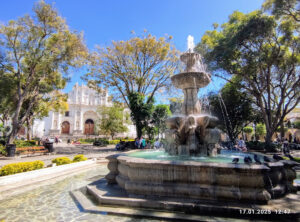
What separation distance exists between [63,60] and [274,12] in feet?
59.7

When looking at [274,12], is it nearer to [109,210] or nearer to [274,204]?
[274,204]

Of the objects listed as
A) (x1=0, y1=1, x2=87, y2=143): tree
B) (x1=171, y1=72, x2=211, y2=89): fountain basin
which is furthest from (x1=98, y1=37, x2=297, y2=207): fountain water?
(x1=0, y1=1, x2=87, y2=143): tree

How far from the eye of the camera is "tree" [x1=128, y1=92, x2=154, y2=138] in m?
19.7

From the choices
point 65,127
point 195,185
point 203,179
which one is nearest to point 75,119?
point 65,127

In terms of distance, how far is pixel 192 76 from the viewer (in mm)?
7109

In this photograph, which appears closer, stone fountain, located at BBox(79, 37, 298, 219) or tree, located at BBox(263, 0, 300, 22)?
stone fountain, located at BBox(79, 37, 298, 219)

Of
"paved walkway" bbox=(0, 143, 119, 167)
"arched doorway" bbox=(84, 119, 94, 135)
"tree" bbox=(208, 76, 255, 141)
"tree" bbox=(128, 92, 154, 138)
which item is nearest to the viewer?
"paved walkway" bbox=(0, 143, 119, 167)

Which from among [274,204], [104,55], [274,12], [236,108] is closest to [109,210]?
[274,204]

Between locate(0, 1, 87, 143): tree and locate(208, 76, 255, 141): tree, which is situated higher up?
locate(0, 1, 87, 143): tree

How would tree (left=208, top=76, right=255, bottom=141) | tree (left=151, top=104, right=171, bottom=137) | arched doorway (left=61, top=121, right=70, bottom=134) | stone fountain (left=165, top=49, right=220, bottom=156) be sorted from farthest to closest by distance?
arched doorway (left=61, top=121, right=70, bottom=134) < tree (left=151, top=104, right=171, bottom=137) < tree (left=208, top=76, right=255, bottom=141) < stone fountain (left=165, top=49, right=220, bottom=156)

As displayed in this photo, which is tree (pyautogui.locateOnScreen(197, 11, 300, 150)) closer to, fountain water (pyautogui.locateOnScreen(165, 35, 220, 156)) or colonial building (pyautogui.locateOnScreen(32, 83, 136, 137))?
fountain water (pyautogui.locateOnScreen(165, 35, 220, 156))

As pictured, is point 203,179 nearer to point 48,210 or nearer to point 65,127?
point 48,210

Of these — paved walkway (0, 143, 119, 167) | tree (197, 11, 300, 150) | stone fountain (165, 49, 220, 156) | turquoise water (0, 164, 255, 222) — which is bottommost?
paved walkway (0, 143, 119, 167)

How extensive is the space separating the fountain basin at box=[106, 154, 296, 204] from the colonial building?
Result: 42.8m
